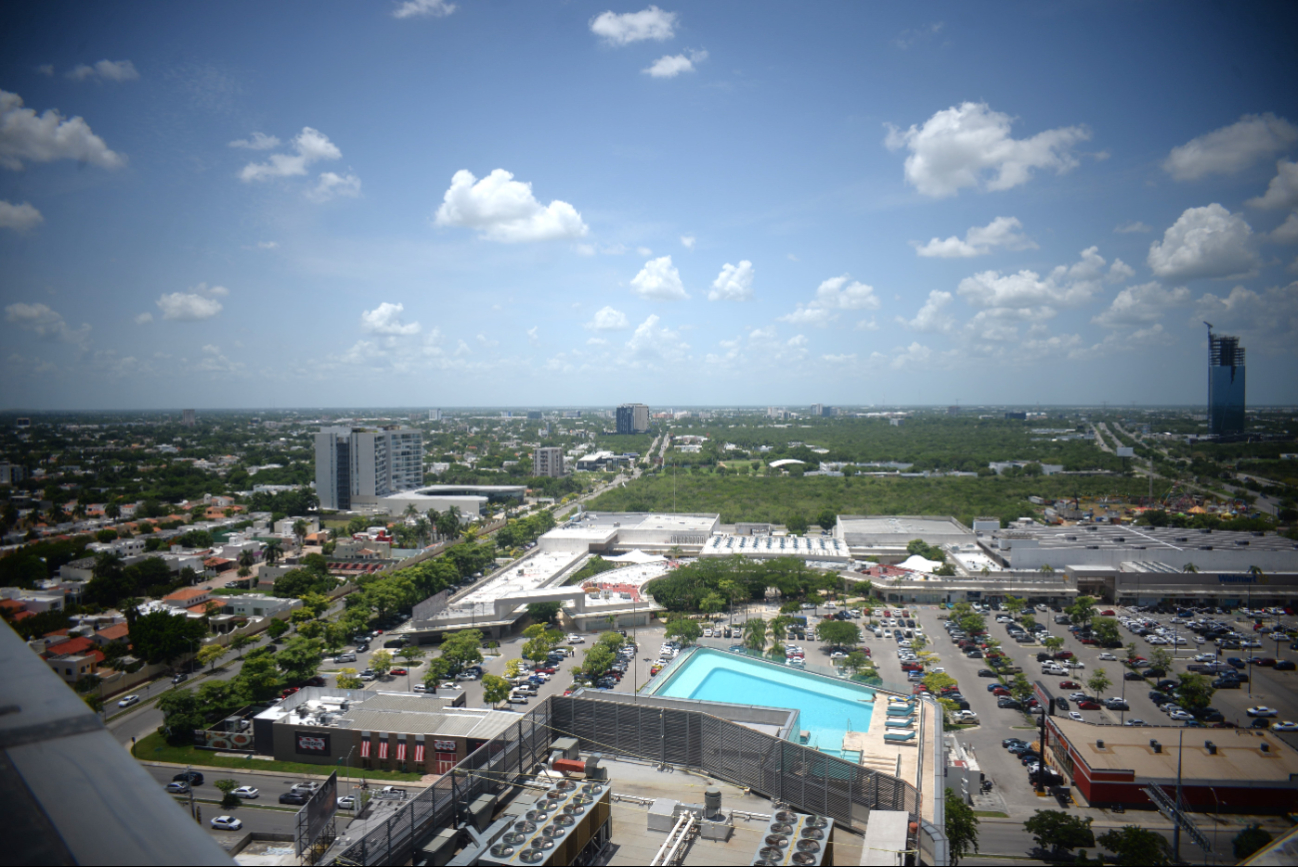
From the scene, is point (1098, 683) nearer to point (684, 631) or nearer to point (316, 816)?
point (684, 631)

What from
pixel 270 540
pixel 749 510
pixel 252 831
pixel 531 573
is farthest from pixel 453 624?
pixel 749 510

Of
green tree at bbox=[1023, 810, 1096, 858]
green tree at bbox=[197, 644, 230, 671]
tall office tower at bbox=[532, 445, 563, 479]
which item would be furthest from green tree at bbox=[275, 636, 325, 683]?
tall office tower at bbox=[532, 445, 563, 479]

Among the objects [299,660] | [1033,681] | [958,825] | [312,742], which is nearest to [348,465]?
[299,660]

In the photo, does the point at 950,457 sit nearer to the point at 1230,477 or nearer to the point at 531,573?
the point at 1230,477

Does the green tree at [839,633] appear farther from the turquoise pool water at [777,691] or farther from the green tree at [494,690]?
the green tree at [494,690]

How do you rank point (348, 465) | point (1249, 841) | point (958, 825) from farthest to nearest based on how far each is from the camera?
1. point (348, 465)
2. point (1249, 841)
3. point (958, 825)

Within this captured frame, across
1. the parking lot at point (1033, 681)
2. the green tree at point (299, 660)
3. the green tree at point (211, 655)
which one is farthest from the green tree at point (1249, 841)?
the green tree at point (211, 655)
